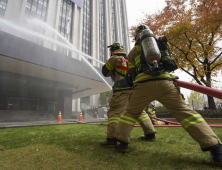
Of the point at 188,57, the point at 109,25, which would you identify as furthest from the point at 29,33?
the point at 109,25

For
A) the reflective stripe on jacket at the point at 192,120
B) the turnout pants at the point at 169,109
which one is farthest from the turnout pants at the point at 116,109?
the reflective stripe on jacket at the point at 192,120

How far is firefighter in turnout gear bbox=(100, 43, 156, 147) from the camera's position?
89.5 inches

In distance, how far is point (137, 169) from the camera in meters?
1.28

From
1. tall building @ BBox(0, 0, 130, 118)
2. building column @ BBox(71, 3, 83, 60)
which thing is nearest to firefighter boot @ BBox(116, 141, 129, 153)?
tall building @ BBox(0, 0, 130, 118)

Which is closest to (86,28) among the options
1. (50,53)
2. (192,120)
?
(50,53)

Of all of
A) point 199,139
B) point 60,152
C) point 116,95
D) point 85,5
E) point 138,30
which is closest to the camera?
point 199,139

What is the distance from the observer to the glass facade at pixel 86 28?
33.0 m

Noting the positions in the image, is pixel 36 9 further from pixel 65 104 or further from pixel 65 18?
pixel 65 104

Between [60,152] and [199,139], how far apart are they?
1.86m

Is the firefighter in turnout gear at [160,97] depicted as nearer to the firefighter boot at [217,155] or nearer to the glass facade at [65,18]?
the firefighter boot at [217,155]

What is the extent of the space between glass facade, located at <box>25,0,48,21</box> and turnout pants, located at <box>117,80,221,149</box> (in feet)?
81.6

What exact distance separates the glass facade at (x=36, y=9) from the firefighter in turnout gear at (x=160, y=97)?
24730 mm

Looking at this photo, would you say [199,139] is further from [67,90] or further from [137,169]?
[67,90]

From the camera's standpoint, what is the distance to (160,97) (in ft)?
5.46
